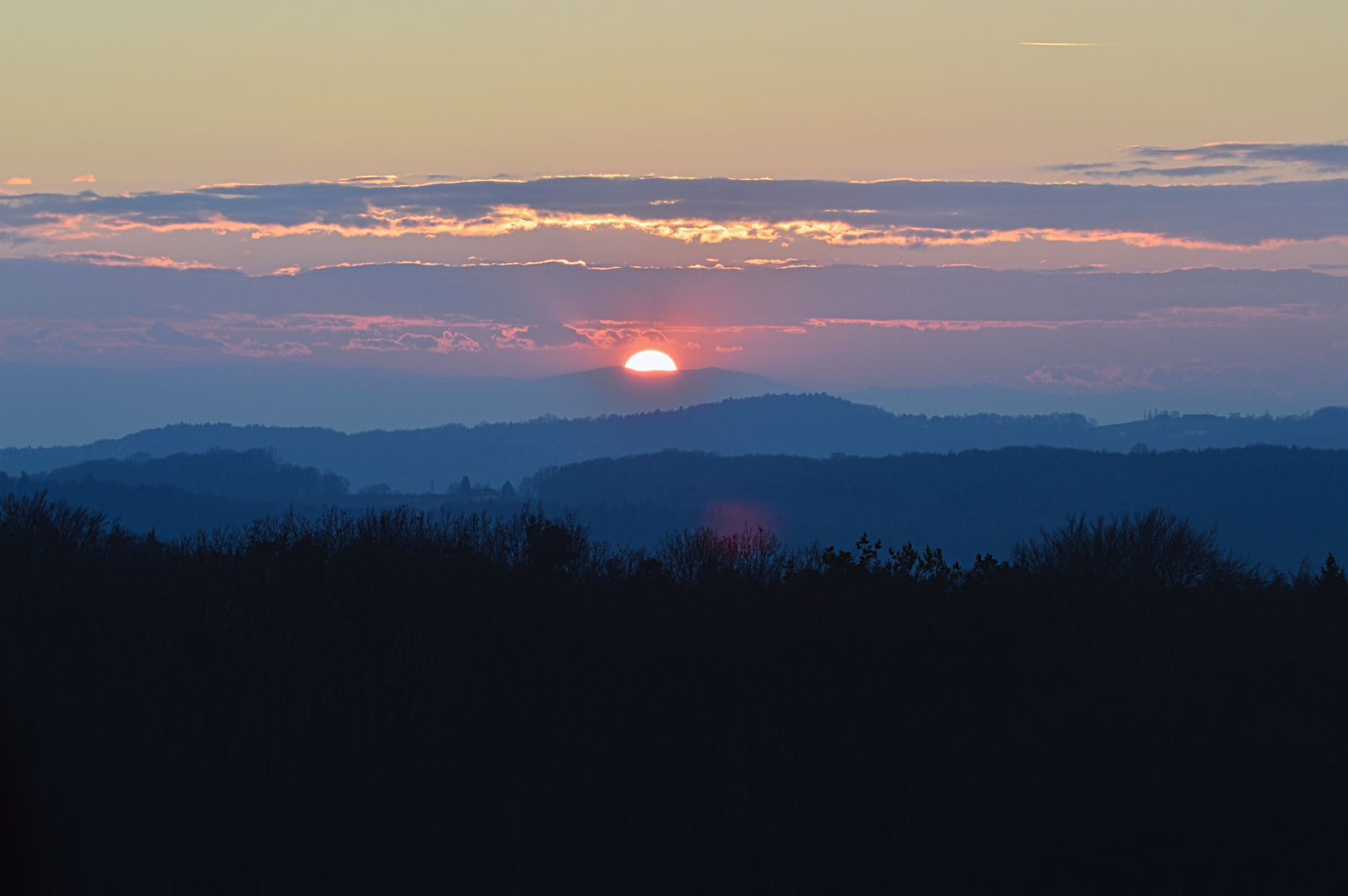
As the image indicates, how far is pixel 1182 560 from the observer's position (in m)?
78.8

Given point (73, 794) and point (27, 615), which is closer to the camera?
point (73, 794)

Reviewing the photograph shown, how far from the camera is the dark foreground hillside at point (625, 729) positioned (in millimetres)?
45062

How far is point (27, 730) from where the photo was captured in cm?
4675

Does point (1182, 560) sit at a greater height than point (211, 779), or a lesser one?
greater

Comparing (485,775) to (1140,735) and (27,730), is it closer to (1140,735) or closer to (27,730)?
(27,730)

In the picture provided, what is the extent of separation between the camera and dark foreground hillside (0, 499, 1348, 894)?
4506 centimetres

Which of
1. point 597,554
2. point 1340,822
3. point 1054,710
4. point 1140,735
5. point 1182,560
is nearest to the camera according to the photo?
point 1340,822

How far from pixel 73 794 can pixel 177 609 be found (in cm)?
967

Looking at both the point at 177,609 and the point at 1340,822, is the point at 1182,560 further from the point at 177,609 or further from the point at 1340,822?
the point at 177,609

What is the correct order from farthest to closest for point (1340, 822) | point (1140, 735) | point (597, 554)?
point (597, 554)
point (1140, 735)
point (1340, 822)

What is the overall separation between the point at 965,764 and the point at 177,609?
104ft

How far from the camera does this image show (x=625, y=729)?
53906 mm

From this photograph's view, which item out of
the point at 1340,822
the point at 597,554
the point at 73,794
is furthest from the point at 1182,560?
the point at 73,794

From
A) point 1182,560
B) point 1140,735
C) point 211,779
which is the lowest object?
point 211,779
